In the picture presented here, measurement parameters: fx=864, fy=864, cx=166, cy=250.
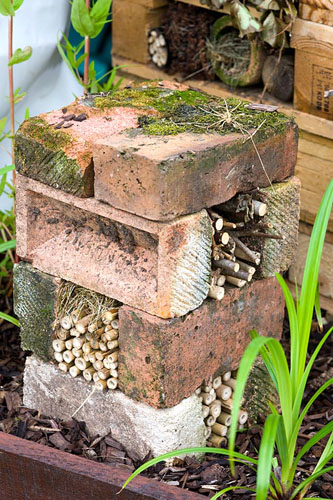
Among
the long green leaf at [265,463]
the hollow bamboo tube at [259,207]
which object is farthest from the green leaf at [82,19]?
the long green leaf at [265,463]

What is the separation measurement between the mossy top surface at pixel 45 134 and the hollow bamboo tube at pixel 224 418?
0.97m

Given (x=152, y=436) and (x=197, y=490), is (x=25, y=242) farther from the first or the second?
(x=197, y=490)

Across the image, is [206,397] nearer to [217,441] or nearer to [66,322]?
[217,441]

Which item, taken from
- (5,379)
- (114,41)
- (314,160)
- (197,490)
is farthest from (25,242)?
(114,41)

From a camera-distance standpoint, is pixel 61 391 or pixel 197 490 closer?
pixel 197 490

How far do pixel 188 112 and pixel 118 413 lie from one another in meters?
0.89

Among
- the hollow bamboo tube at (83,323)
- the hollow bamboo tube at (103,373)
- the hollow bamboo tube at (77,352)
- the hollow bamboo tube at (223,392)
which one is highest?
the hollow bamboo tube at (83,323)

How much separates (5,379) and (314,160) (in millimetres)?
1352

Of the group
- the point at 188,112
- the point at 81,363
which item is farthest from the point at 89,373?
the point at 188,112

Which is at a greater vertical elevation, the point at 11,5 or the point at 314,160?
the point at 11,5

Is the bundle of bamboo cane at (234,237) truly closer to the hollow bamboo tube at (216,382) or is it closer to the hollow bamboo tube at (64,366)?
the hollow bamboo tube at (216,382)

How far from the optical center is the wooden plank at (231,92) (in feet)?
10.1

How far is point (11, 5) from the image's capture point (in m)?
2.67

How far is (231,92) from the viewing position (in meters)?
3.33
